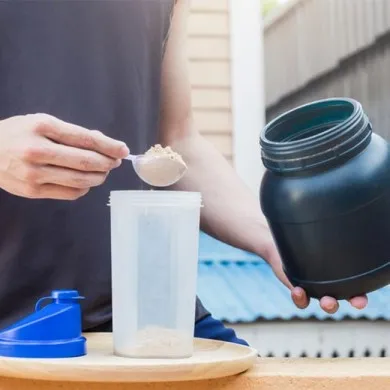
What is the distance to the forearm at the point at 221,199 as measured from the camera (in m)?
1.58

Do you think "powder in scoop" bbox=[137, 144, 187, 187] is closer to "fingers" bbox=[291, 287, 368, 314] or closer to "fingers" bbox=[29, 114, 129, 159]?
"fingers" bbox=[29, 114, 129, 159]

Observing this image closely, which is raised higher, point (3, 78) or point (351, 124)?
point (3, 78)

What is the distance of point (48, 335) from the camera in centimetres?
106

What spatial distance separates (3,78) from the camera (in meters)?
1.36

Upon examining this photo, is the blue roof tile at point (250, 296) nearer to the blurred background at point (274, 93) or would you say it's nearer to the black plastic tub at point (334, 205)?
the blurred background at point (274, 93)

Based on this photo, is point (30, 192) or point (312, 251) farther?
point (312, 251)

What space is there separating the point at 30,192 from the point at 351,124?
445mm

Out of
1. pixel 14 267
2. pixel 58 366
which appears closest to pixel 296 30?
pixel 14 267

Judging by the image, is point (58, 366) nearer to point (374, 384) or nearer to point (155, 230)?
point (155, 230)

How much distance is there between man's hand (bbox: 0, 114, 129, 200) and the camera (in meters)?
1.05

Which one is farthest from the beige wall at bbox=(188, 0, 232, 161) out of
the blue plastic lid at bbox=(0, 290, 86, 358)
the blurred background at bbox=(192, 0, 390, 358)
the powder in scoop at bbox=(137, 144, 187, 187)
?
the blue plastic lid at bbox=(0, 290, 86, 358)

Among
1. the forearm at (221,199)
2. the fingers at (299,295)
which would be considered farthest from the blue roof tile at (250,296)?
the fingers at (299,295)

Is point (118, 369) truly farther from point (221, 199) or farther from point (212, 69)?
point (212, 69)

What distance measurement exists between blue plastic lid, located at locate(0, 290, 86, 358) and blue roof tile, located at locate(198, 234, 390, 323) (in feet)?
6.09
